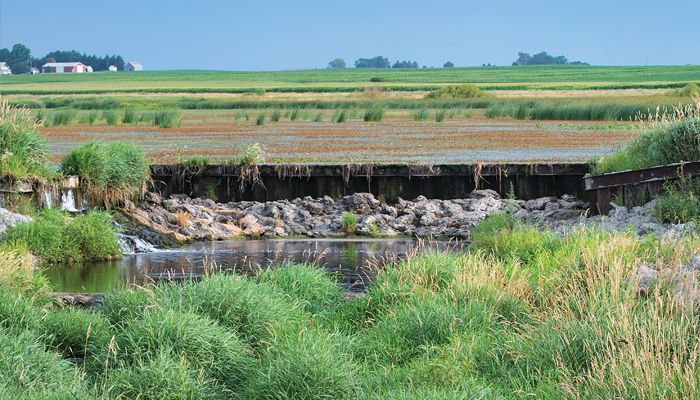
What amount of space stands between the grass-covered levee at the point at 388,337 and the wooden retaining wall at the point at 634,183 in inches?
240

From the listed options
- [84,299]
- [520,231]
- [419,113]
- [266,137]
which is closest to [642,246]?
[520,231]

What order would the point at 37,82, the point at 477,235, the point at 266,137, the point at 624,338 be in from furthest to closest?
1. the point at 37,82
2. the point at 266,137
3. the point at 477,235
4. the point at 624,338

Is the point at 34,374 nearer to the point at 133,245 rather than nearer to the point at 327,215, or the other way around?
the point at 133,245

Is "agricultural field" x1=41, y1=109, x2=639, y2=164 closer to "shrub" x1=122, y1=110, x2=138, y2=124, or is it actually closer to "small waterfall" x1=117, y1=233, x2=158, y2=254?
"shrub" x1=122, y1=110, x2=138, y2=124

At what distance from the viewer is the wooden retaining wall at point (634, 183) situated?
19.5m

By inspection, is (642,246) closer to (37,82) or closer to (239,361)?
(239,361)

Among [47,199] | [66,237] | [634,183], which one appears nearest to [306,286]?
[66,237]

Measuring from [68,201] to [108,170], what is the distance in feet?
3.77

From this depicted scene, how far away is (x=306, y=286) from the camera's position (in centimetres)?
1351

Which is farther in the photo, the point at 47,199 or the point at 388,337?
the point at 47,199

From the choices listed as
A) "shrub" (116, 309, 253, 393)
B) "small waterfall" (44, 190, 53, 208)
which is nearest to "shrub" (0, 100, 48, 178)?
"small waterfall" (44, 190, 53, 208)

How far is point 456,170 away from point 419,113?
117 feet

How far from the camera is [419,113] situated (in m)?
62.9

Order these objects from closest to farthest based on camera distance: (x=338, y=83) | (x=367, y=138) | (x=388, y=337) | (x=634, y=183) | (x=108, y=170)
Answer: (x=388, y=337), (x=634, y=183), (x=108, y=170), (x=367, y=138), (x=338, y=83)
